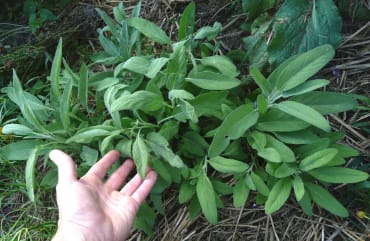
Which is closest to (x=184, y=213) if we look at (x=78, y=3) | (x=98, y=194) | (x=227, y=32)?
(x=98, y=194)

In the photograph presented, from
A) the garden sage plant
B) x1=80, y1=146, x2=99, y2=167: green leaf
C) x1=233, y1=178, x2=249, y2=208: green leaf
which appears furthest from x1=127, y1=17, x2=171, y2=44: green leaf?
x1=233, y1=178, x2=249, y2=208: green leaf

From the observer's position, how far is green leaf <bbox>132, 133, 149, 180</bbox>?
1.32 m

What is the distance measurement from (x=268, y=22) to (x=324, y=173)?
610 millimetres

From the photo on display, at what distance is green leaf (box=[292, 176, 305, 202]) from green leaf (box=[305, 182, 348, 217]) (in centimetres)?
7

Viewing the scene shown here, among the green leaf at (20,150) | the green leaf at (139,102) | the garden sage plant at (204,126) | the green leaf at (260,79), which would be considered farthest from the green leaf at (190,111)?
the green leaf at (20,150)

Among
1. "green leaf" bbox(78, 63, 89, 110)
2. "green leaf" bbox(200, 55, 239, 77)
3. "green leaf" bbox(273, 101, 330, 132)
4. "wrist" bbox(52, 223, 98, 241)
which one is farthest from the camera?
"green leaf" bbox(78, 63, 89, 110)

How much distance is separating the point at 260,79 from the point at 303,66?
5.3 inches

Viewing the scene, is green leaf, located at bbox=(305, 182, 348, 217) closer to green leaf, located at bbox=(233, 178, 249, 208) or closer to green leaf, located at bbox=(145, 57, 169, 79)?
green leaf, located at bbox=(233, 178, 249, 208)

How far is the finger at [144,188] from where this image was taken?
4.75 feet

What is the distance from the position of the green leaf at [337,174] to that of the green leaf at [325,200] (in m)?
0.05

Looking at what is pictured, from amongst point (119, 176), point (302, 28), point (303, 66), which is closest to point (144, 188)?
point (119, 176)

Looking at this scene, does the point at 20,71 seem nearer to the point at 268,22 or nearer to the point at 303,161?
the point at 268,22

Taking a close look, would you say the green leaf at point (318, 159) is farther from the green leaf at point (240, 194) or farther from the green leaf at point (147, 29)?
the green leaf at point (147, 29)

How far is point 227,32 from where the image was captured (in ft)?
5.84
